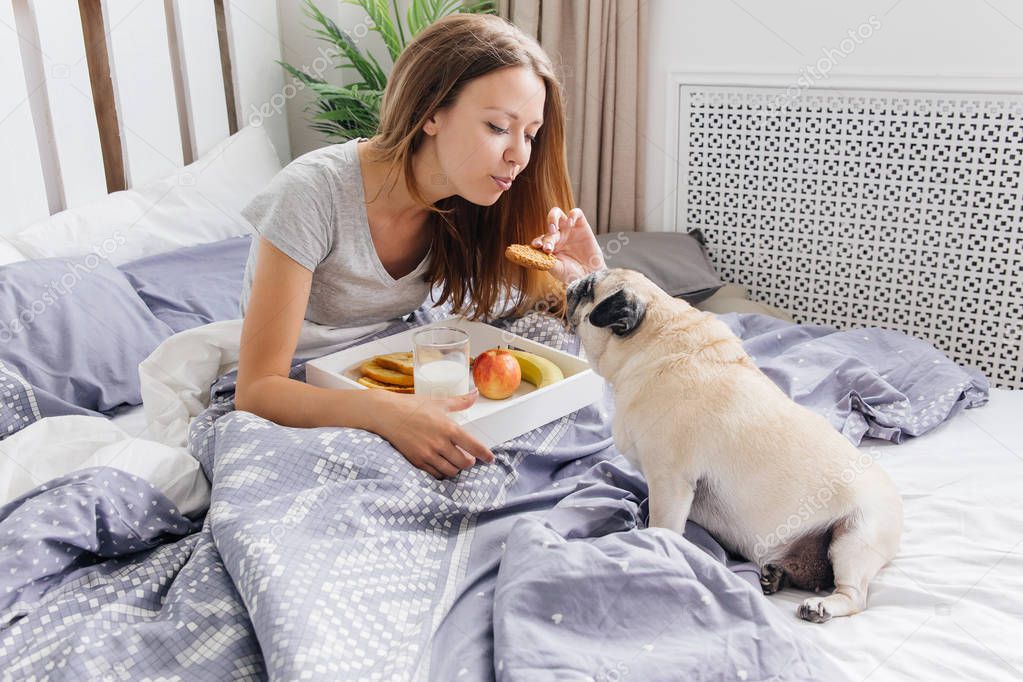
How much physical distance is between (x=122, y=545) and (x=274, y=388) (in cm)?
35

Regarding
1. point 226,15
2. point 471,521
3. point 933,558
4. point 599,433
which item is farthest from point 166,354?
point 226,15

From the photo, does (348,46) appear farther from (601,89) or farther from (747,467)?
(747,467)

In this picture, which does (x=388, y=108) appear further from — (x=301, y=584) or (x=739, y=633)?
(x=739, y=633)

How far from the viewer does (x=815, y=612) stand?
3.95 feet

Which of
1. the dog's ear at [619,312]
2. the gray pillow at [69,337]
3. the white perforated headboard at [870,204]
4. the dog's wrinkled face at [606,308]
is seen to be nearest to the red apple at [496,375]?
the dog's wrinkled face at [606,308]

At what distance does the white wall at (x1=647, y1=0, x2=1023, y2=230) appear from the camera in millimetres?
2255

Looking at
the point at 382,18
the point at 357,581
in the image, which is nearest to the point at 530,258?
the point at 357,581

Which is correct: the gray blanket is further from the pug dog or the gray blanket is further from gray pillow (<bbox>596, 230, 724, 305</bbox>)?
gray pillow (<bbox>596, 230, 724, 305</bbox>)

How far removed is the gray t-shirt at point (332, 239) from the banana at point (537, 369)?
296mm

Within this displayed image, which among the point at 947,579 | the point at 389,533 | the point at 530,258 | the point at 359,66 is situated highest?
the point at 359,66

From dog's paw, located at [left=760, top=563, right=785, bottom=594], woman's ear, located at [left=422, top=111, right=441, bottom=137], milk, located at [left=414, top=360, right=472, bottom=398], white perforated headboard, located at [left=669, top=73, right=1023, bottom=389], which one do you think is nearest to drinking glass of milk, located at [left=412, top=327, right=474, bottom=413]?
milk, located at [left=414, top=360, right=472, bottom=398]

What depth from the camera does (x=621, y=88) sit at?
2.82 m

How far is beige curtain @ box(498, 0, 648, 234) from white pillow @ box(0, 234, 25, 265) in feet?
5.38

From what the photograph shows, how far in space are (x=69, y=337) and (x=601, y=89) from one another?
176 centimetres
